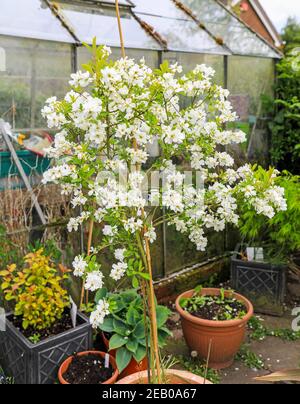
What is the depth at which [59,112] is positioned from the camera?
1848 millimetres

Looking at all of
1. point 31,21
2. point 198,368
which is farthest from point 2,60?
point 198,368

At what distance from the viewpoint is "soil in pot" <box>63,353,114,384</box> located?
8.93 ft

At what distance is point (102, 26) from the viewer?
142 inches

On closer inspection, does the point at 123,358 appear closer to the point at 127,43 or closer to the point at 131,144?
the point at 131,144

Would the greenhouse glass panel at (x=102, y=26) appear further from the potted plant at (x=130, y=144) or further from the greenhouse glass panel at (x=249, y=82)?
the potted plant at (x=130, y=144)

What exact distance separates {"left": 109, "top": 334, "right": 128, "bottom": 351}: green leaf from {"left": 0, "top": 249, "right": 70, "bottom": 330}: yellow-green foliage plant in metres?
0.38

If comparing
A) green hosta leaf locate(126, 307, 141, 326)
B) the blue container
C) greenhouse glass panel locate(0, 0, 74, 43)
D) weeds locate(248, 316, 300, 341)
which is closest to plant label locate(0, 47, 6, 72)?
greenhouse glass panel locate(0, 0, 74, 43)

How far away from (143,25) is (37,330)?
2.68 m

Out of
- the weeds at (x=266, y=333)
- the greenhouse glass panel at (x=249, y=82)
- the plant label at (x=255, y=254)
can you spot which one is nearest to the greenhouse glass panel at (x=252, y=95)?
the greenhouse glass panel at (x=249, y=82)

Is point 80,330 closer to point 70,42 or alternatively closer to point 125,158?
point 125,158

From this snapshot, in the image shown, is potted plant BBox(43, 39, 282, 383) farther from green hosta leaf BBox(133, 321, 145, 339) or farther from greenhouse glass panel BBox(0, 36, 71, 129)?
greenhouse glass panel BBox(0, 36, 71, 129)

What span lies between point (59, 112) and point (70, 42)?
1585 millimetres
